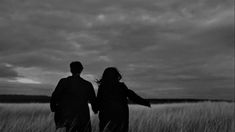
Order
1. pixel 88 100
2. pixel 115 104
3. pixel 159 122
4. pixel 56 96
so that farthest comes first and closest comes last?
pixel 159 122 → pixel 88 100 → pixel 56 96 → pixel 115 104

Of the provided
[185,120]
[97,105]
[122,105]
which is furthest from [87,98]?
[185,120]

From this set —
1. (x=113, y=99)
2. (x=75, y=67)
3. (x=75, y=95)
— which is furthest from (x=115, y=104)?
(x=75, y=67)

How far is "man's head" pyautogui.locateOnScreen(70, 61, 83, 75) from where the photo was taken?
6.72 m

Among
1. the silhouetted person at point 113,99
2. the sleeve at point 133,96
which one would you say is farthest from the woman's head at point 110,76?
the sleeve at point 133,96

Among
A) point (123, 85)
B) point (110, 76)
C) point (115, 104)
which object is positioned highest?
point (110, 76)

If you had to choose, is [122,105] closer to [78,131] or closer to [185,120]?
[78,131]

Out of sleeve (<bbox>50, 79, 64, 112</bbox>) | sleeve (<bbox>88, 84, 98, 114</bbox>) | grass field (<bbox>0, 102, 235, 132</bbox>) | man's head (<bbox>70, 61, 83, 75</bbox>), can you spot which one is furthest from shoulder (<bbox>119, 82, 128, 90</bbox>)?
grass field (<bbox>0, 102, 235, 132</bbox>)

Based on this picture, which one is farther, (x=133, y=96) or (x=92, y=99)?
(x=92, y=99)

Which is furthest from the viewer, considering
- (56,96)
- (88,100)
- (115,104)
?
(88,100)

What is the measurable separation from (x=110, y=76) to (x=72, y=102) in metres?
0.81

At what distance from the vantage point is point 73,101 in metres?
6.56

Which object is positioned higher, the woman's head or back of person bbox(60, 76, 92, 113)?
the woman's head

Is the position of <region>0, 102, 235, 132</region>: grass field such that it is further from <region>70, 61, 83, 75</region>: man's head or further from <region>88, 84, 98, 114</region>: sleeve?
<region>70, 61, 83, 75</region>: man's head

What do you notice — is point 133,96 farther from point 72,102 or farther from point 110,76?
point 72,102
